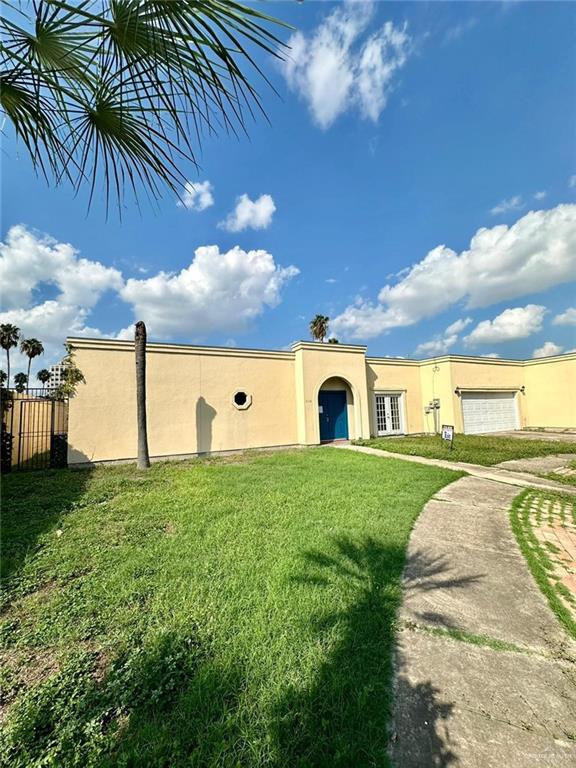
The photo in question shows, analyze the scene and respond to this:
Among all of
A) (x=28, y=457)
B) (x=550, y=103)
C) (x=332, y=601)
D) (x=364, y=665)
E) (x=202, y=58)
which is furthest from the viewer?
(x=28, y=457)

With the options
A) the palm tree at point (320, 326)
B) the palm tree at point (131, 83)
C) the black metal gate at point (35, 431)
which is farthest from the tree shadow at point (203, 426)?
the palm tree at point (320, 326)

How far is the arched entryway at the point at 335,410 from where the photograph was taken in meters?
14.6

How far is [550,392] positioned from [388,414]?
400 inches

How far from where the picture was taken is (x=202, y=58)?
62.2 inches

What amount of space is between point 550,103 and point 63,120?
1238cm

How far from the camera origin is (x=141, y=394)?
967 cm

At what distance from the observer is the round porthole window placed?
12383mm

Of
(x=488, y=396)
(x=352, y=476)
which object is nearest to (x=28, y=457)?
(x=352, y=476)

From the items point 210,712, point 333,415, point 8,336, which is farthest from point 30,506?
point 8,336

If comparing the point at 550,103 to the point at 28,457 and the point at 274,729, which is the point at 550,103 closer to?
the point at 274,729

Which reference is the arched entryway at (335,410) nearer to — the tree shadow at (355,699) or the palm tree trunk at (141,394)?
the palm tree trunk at (141,394)

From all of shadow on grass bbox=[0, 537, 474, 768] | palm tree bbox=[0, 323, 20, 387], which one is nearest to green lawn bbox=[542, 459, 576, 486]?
shadow on grass bbox=[0, 537, 474, 768]

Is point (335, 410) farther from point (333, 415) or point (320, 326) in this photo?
point (320, 326)

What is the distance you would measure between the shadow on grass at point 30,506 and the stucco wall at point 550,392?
22544 mm
